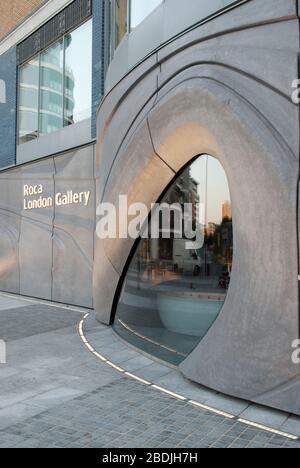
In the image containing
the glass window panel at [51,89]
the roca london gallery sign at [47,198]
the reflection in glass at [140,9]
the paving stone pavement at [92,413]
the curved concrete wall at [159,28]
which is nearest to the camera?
the paving stone pavement at [92,413]

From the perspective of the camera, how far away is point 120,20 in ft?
36.6

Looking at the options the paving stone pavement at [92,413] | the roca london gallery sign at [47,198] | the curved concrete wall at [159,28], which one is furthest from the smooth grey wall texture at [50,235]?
the paving stone pavement at [92,413]

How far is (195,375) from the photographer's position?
6758 mm

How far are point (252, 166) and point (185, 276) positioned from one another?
9.63ft

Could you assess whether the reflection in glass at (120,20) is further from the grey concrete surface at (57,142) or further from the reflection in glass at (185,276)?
the reflection in glass at (185,276)

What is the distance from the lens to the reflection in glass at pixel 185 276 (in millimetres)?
7637

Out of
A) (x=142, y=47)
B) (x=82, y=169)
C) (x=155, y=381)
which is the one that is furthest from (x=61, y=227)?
(x=155, y=381)

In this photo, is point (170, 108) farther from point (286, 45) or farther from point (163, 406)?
point (163, 406)

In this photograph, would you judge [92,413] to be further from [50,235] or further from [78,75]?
[78,75]

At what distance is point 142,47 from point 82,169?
6.03m

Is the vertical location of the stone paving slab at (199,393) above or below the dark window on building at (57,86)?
below

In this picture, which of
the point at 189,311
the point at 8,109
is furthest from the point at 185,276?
the point at 8,109

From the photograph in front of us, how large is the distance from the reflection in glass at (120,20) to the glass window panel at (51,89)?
228 inches

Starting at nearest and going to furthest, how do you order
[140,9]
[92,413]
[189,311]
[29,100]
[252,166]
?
1. [92,413]
2. [252,166]
3. [189,311]
4. [140,9]
5. [29,100]
